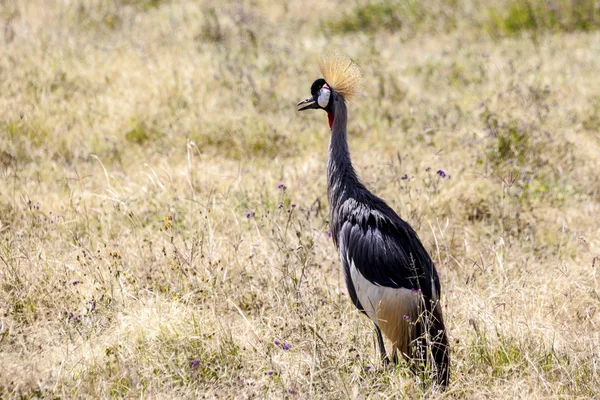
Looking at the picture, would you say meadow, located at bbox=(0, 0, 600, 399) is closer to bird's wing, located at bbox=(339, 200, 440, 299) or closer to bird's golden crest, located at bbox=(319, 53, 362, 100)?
bird's wing, located at bbox=(339, 200, 440, 299)

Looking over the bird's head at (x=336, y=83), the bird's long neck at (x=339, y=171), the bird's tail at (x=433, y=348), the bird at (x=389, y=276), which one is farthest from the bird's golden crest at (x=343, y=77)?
the bird's tail at (x=433, y=348)

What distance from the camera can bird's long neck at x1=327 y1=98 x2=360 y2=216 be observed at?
4.02m

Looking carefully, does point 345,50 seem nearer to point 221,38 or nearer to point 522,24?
point 221,38

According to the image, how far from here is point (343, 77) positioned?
427cm

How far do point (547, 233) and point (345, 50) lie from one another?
413cm

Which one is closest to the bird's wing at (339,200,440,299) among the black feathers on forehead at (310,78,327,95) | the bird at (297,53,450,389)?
the bird at (297,53,450,389)

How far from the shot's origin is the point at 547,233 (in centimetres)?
544

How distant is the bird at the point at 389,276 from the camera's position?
3.51m

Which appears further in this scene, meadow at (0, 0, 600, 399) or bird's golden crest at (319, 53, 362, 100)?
bird's golden crest at (319, 53, 362, 100)

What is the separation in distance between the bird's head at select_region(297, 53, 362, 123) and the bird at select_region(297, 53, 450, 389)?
13.6 inches

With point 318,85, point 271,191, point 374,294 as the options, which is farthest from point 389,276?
point 271,191

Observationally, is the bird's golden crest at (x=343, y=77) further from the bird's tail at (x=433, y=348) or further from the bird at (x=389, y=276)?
the bird's tail at (x=433, y=348)

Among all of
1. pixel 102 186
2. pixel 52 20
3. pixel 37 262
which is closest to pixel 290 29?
pixel 52 20

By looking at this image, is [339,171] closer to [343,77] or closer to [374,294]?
[343,77]
